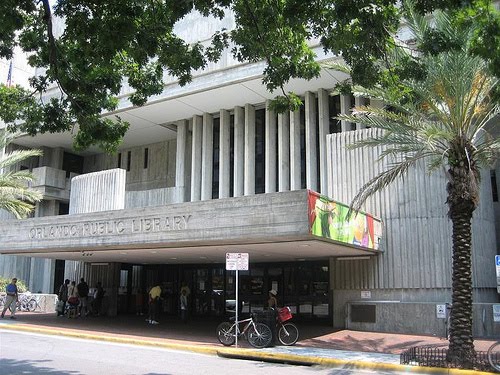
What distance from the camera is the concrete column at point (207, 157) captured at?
2762cm

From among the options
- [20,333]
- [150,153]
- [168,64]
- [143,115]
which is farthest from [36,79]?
[150,153]

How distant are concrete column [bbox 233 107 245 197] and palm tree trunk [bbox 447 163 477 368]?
1421 centimetres

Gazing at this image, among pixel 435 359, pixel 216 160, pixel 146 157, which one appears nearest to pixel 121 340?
pixel 435 359

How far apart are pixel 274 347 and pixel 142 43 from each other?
29.3 ft

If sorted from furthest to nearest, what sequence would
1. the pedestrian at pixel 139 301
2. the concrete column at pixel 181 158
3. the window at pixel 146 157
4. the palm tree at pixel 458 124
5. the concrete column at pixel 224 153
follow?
the window at pixel 146 157
the concrete column at pixel 181 158
the pedestrian at pixel 139 301
the concrete column at pixel 224 153
the palm tree at pixel 458 124

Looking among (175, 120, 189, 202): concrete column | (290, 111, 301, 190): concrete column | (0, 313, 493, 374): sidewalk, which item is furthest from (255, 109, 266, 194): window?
(0, 313, 493, 374): sidewalk

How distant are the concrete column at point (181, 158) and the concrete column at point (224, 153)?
8.97 feet

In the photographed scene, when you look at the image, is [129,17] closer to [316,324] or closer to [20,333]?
[20,333]

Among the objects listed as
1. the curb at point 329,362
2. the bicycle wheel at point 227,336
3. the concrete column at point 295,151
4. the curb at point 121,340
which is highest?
the concrete column at point 295,151

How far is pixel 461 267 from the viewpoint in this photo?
12859 mm

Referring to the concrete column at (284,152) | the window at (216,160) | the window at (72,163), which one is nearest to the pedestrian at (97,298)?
the window at (216,160)

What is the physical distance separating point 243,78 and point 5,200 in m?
13.6

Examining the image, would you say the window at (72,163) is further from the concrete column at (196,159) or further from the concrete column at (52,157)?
the concrete column at (196,159)

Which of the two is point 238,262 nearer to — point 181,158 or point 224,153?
point 224,153
